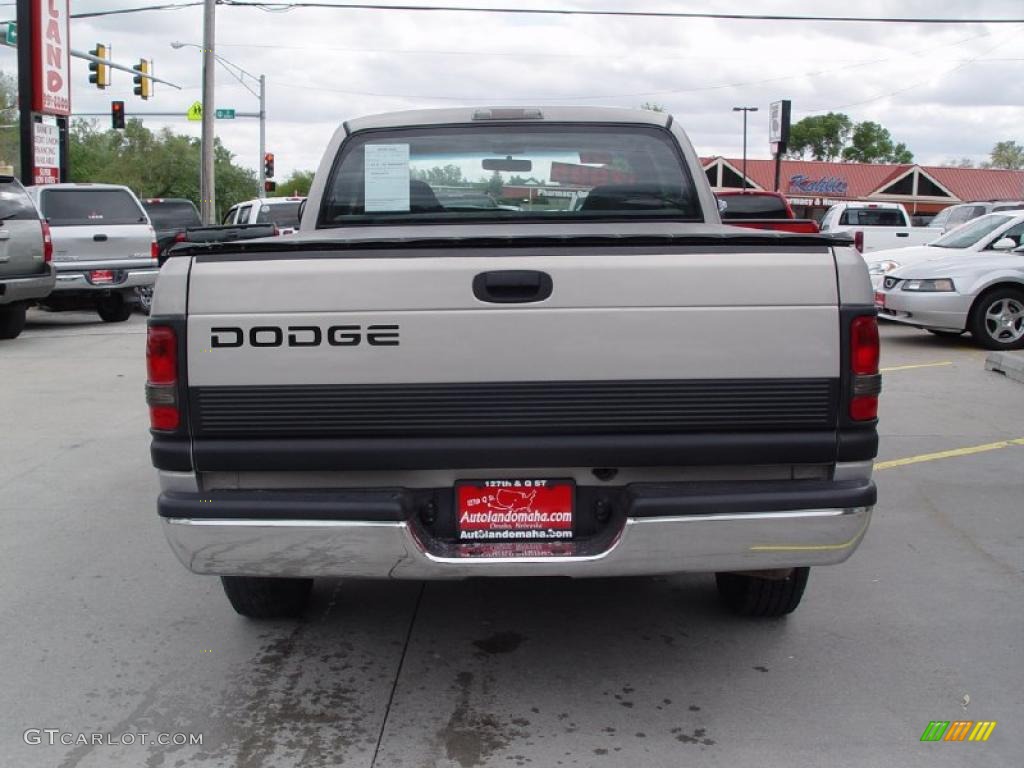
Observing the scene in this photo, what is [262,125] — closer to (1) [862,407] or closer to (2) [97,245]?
(2) [97,245]

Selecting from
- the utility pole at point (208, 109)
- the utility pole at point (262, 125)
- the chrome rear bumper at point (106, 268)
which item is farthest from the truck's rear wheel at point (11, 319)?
the utility pole at point (262, 125)

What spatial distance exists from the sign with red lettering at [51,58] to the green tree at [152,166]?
57473 millimetres

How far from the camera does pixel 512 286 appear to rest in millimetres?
3582

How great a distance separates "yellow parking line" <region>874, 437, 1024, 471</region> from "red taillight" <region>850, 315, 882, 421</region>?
4143mm

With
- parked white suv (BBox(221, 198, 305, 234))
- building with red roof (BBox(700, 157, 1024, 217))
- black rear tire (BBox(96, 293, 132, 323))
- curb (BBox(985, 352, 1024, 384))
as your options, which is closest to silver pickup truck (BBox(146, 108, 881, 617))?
curb (BBox(985, 352, 1024, 384))

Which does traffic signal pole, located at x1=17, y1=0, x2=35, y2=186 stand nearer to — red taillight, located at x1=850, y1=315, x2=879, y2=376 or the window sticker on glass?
the window sticker on glass

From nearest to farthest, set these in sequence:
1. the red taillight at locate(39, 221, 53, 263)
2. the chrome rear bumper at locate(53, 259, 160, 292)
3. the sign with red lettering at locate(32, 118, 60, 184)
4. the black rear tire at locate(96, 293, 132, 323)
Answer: the red taillight at locate(39, 221, 53, 263), the chrome rear bumper at locate(53, 259, 160, 292), the black rear tire at locate(96, 293, 132, 323), the sign with red lettering at locate(32, 118, 60, 184)

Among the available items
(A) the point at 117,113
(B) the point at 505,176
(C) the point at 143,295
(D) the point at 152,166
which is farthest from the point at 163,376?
Answer: (D) the point at 152,166

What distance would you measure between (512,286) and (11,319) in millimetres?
12492

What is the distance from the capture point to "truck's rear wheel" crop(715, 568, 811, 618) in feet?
15.1

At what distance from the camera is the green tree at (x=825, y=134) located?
124688mm

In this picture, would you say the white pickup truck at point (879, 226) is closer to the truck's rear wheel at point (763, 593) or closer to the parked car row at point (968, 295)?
the parked car row at point (968, 295)

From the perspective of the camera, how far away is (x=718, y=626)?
4.78 meters

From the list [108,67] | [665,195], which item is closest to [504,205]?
[665,195]
